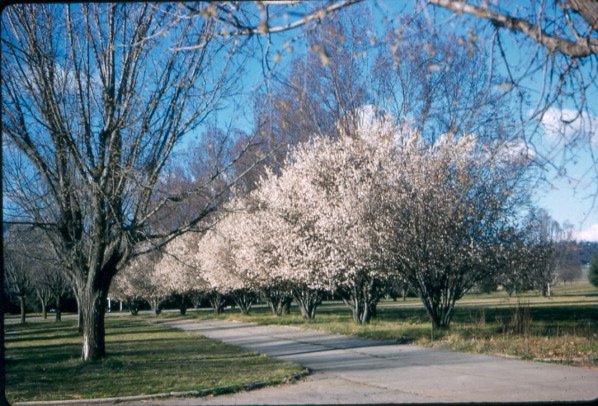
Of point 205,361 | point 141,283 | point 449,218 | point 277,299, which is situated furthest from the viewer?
point 141,283

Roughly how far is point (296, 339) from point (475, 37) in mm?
11443

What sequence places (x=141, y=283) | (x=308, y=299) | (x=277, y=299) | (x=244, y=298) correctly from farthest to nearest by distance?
(x=141, y=283) → (x=244, y=298) → (x=277, y=299) → (x=308, y=299)

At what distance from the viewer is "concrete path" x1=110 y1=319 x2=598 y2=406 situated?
6730 mm

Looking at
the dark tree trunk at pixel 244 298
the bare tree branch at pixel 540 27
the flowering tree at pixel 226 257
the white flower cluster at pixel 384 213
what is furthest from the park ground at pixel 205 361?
the dark tree trunk at pixel 244 298

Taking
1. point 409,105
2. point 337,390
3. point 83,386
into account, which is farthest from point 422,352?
point 409,105

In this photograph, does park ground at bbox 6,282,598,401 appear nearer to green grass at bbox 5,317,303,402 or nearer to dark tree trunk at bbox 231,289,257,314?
green grass at bbox 5,317,303,402

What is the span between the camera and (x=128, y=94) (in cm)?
1103

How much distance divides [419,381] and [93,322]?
7864 mm

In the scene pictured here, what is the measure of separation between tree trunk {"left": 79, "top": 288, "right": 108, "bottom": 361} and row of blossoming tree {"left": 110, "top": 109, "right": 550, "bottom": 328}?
2.23 meters

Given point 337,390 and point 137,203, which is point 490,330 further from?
point 137,203

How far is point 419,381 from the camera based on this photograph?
7859mm

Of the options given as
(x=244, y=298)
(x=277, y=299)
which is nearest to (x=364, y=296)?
(x=277, y=299)

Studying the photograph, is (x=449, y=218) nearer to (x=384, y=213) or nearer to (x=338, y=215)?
(x=384, y=213)

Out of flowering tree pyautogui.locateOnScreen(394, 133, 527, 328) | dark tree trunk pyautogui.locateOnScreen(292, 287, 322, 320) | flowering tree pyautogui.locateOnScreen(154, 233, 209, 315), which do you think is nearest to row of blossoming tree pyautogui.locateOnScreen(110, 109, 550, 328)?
flowering tree pyautogui.locateOnScreen(394, 133, 527, 328)
